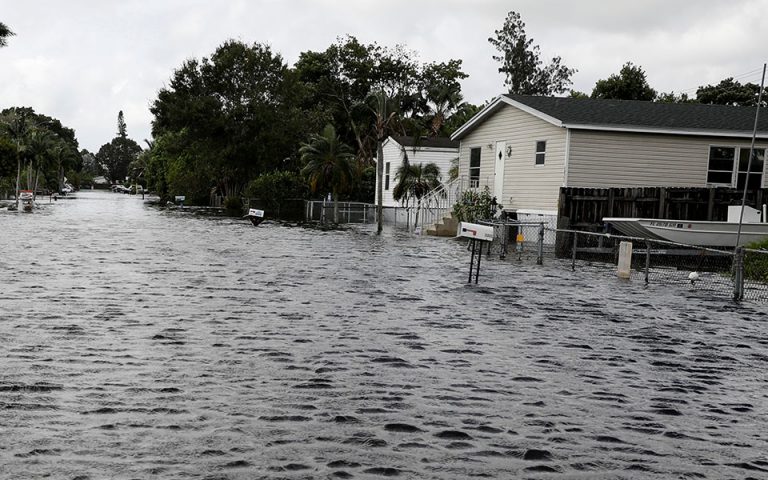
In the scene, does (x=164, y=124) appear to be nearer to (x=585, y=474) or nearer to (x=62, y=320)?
(x=62, y=320)

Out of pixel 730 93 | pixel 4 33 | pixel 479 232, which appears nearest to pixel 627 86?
pixel 730 93

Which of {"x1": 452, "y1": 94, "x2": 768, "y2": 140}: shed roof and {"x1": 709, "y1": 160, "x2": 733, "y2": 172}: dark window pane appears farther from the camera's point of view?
{"x1": 709, "y1": 160, "x2": 733, "y2": 172}: dark window pane

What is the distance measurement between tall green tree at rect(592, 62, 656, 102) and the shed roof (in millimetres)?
39508

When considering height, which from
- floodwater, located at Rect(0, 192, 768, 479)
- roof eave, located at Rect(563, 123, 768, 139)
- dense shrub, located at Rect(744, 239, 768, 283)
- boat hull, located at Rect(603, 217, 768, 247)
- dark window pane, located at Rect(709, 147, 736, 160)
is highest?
roof eave, located at Rect(563, 123, 768, 139)

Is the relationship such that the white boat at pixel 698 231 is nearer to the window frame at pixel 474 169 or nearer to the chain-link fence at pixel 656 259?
the chain-link fence at pixel 656 259

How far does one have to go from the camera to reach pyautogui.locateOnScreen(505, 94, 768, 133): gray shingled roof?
32875mm

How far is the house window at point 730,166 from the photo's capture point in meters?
34.0

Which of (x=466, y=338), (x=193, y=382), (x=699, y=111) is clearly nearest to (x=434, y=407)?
(x=193, y=382)

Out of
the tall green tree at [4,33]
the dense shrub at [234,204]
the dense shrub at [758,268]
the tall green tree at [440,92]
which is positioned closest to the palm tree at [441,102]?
the tall green tree at [440,92]

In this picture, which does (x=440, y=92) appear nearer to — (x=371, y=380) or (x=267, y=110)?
(x=267, y=110)

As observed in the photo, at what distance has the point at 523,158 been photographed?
3556 cm

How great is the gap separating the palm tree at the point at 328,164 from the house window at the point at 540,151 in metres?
15.9

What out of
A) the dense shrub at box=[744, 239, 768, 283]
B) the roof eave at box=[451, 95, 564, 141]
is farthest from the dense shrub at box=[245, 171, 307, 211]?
the dense shrub at box=[744, 239, 768, 283]

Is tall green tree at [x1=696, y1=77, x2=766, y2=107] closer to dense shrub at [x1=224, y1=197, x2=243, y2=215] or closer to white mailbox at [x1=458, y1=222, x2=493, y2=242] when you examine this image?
dense shrub at [x1=224, y1=197, x2=243, y2=215]
